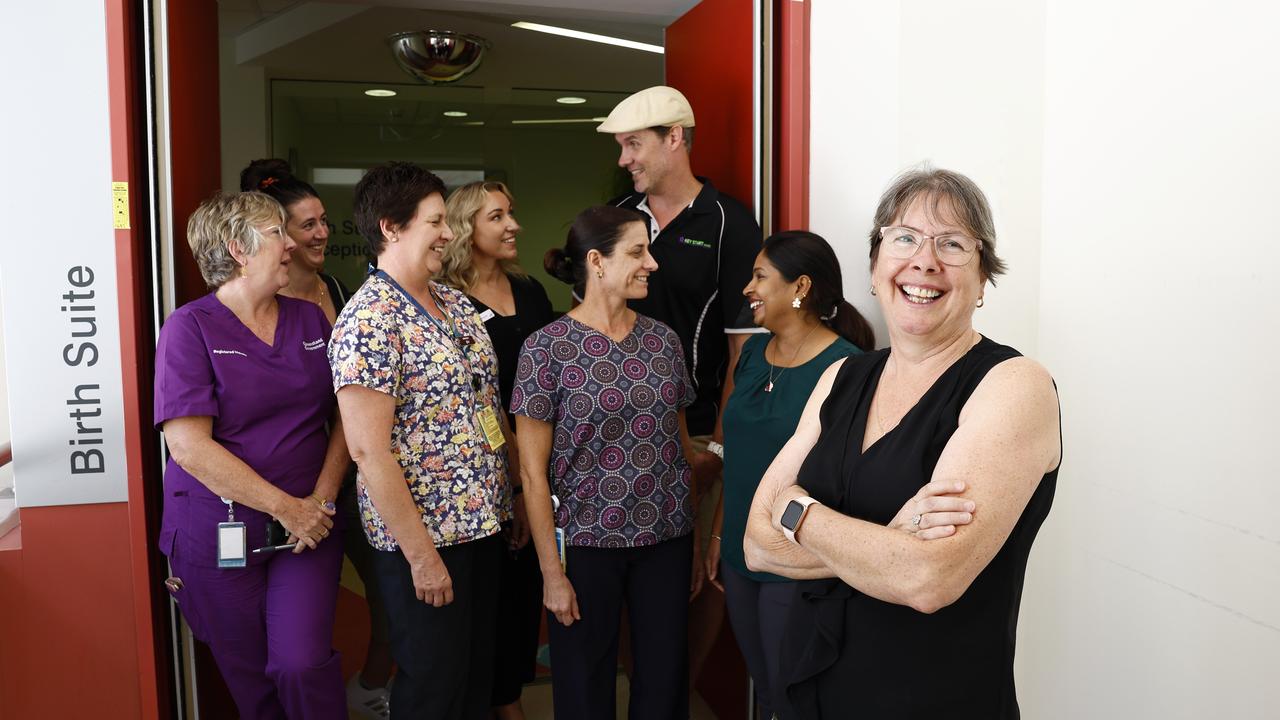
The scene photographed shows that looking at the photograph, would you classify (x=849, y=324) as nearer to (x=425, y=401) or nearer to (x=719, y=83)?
(x=425, y=401)

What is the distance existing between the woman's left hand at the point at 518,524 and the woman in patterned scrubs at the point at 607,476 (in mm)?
338

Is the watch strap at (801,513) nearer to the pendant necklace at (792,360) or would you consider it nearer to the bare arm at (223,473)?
the pendant necklace at (792,360)

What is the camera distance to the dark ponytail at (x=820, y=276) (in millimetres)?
2805

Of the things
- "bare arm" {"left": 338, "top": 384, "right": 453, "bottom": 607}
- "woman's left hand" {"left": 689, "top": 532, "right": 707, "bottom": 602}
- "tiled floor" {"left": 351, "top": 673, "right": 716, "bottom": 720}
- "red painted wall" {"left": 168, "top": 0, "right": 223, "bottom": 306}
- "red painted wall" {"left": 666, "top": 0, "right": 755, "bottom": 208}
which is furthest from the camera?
"tiled floor" {"left": 351, "top": 673, "right": 716, "bottom": 720}

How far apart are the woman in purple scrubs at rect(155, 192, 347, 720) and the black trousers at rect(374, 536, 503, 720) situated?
0.24 m

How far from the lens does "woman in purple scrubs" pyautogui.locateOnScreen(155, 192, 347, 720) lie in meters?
2.62

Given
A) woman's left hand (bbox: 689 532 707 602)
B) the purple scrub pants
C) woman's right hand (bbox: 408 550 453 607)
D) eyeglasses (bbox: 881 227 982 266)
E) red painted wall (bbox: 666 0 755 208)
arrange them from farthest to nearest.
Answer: red painted wall (bbox: 666 0 755 208)
woman's left hand (bbox: 689 532 707 602)
the purple scrub pants
woman's right hand (bbox: 408 550 453 607)
eyeglasses (bbox: 881 227 982 266)

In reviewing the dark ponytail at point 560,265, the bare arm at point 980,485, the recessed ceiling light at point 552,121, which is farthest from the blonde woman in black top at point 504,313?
the recessed ceiling light at point 552,121

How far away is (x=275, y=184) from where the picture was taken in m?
3.29

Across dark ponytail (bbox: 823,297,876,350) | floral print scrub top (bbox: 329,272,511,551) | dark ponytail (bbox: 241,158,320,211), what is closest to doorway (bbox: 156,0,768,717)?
dark ponytail (bbox: 241,158,320,211)

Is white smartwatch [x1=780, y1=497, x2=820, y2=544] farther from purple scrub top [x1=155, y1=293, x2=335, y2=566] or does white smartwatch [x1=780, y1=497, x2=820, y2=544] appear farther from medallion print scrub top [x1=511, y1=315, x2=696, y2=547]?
purple scrub top [x1=155, y1=293, x2=335, y2=566]

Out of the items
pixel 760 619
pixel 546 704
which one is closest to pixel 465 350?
pixel 760 619

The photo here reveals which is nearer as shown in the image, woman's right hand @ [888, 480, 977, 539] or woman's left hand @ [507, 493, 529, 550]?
woman's right hand @ [888, 480, 977, 539]

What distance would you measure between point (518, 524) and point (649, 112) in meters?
1.44
